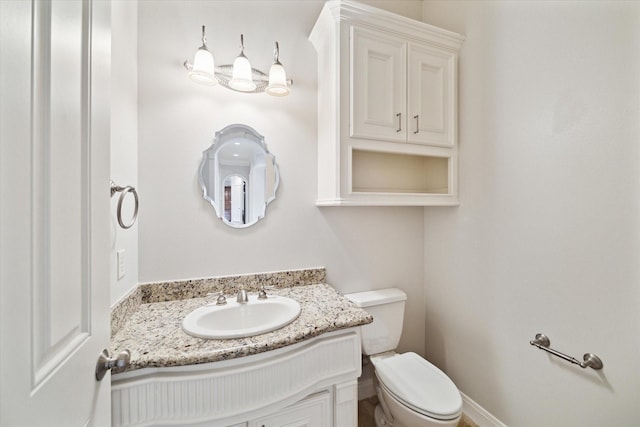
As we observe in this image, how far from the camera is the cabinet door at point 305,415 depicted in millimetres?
956

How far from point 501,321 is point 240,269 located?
1444 millimetres

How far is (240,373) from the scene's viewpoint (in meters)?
0.87

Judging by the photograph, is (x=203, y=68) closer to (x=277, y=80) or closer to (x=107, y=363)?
(x=277, y=80)

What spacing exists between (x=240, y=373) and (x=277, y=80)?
1.33m

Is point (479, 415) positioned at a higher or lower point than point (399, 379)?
lower

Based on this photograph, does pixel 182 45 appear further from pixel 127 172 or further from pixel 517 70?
pixel 517 70

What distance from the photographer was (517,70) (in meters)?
1.26

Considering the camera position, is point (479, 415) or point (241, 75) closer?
point (241, 75)

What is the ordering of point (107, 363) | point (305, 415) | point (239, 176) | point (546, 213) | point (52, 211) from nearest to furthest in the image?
point (52, 211)
point (107, 363)
point (305, 415)
point (546, 213)
point (239, 176)

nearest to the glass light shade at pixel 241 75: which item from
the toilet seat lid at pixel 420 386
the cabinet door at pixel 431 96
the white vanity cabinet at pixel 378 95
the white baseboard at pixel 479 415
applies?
the white vanity cabinet at pixel 378 95

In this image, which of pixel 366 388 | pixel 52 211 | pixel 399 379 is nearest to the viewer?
pixel 52 211

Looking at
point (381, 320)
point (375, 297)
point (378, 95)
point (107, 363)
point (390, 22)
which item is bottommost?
point (381, 320)

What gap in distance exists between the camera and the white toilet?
3.66 ft

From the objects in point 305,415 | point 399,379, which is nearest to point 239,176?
point 305,415
